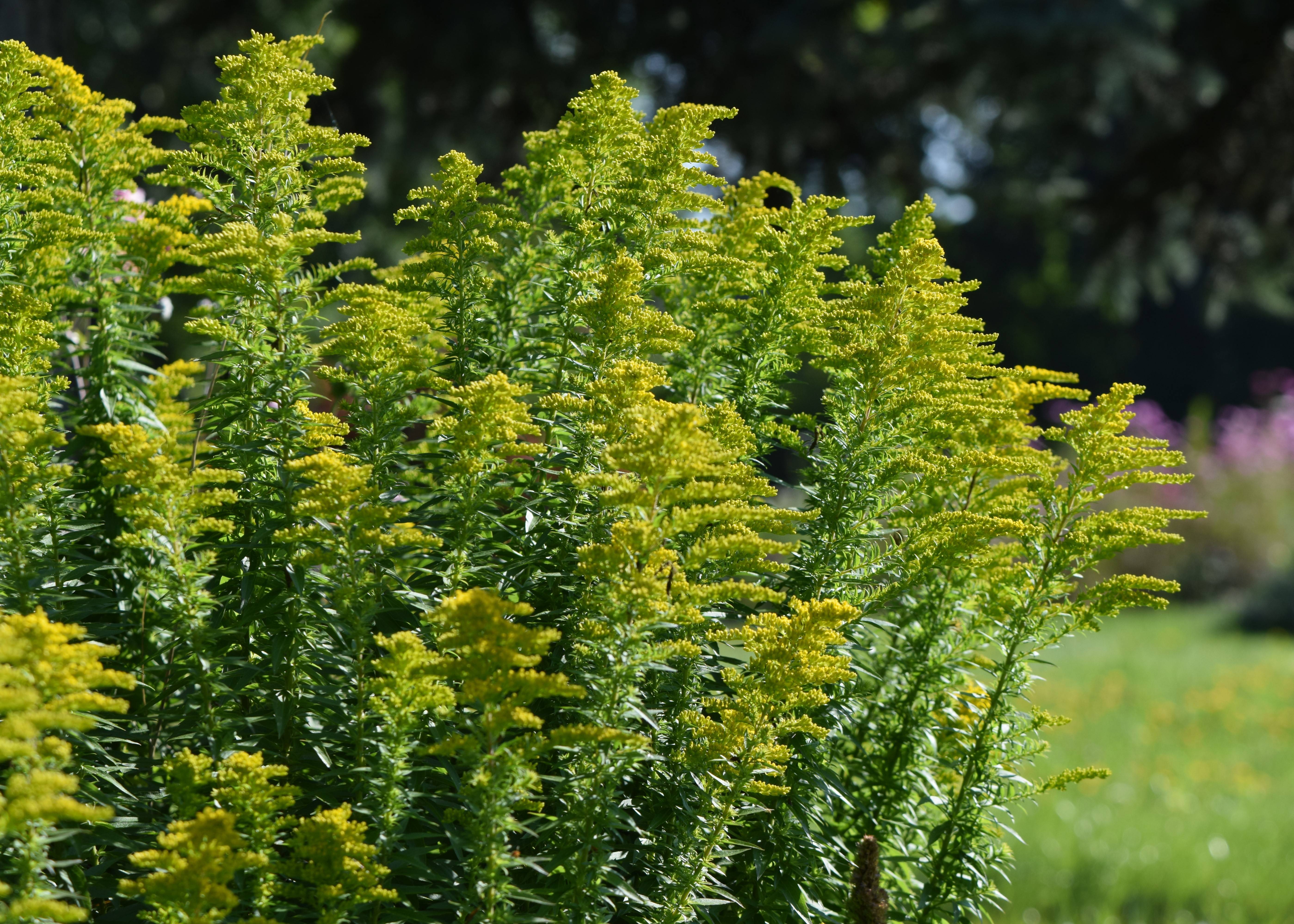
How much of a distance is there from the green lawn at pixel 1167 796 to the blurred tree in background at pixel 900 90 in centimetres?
387

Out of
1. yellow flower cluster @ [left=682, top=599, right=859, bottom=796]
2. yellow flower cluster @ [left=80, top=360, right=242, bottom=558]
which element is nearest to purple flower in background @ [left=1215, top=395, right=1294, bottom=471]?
yellow flower cluster @ [left=682, top=599, right=859, bottom=796]

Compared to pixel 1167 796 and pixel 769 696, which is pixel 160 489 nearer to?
pixel 769 696

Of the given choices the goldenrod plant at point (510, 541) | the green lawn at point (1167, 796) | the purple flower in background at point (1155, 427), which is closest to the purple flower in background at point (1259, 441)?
the purple flower in background at point (1155, 427)

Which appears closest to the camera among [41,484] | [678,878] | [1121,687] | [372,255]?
[678,878]

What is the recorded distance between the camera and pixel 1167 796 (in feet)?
22.6

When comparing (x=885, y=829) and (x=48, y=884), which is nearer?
(x=48, y=884)

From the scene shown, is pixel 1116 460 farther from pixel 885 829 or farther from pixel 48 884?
pixel 48 884

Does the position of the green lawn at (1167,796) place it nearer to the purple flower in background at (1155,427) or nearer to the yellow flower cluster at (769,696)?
the yellow flower cluster at (769,696)

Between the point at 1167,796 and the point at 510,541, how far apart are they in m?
6.10

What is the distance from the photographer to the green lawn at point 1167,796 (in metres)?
5.43

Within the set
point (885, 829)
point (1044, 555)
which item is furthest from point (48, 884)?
point (1044, 555)

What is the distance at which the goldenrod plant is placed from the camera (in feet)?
5.70

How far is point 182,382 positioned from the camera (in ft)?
7.01

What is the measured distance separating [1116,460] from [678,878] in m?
1.21
